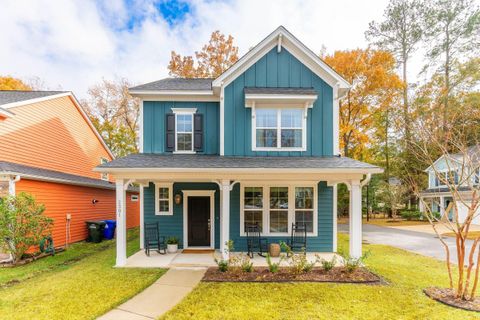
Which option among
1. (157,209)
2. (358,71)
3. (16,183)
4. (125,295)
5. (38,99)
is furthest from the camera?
(358,71)

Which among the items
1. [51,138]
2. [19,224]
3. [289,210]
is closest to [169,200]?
[289,210]

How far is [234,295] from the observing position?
17.8ft

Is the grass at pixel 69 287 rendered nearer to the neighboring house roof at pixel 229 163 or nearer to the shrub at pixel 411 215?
the neighboring house roof at pixel 229 163

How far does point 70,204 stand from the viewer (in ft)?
38.1

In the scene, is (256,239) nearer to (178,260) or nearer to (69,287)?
(178,260)

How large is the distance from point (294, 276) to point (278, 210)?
9.79 ft

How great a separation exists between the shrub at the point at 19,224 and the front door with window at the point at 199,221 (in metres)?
4.99

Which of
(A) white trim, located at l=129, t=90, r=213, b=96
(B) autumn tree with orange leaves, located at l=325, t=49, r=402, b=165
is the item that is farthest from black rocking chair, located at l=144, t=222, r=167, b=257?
(B) autumn tree with orange leaves, located at l=325, t=49, r=402, b=165

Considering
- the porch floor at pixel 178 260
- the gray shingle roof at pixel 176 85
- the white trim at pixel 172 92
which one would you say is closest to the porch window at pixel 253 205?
the porch floor at pixel 178 260

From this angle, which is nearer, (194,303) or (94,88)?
(194,303)

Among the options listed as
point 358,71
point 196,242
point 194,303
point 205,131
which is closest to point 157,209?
point 196,242

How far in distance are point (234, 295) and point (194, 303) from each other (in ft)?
2.83

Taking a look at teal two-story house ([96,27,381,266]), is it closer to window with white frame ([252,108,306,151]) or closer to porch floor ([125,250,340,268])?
window with white frame ([252,108,306,151])

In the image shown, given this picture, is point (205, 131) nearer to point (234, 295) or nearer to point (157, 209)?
point (157, 209)
